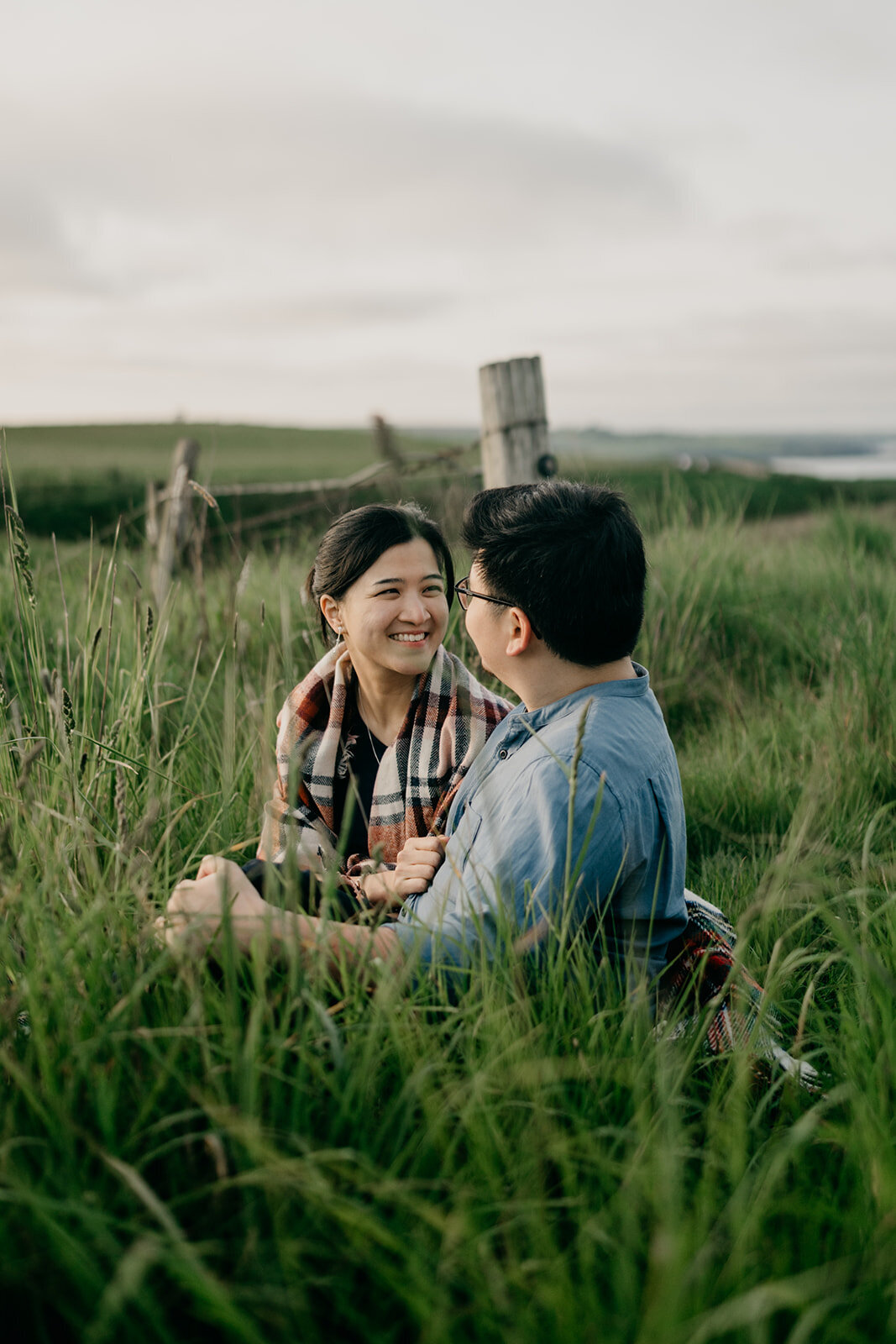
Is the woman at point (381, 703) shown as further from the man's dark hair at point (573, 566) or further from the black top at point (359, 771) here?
the man's dark hair at point (573, 566)

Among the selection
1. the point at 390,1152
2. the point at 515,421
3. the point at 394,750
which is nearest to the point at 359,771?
the point at 394,750

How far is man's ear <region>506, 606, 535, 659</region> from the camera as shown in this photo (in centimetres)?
199

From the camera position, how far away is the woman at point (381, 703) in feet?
8.38

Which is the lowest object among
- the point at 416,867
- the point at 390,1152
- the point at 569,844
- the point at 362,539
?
the point at 390,1152

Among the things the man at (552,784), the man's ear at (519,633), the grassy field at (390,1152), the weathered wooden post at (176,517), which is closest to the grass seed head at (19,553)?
the grassy field at (390,1152)

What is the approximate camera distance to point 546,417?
489cm

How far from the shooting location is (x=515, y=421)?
15.8 feet

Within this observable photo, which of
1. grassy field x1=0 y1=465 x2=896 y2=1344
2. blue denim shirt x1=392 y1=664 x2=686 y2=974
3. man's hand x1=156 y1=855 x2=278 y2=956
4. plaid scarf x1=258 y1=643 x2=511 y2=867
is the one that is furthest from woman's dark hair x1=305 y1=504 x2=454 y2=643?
man's hand x1=156 y1=855 x2=278 y2=956

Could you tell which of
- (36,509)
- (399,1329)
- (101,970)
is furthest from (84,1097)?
(36,509)

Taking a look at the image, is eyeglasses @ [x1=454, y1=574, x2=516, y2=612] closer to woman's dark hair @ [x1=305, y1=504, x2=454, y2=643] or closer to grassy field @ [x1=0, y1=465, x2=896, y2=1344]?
woman's dark hair @ [x1=305, y1=504, x2=454, y2=643]

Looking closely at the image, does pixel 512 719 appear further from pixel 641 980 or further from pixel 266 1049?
pixel 266 1049

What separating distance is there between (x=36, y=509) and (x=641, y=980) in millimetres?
24118

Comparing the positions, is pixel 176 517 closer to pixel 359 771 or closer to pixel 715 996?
pixel 359 771

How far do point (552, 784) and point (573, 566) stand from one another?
479mm
